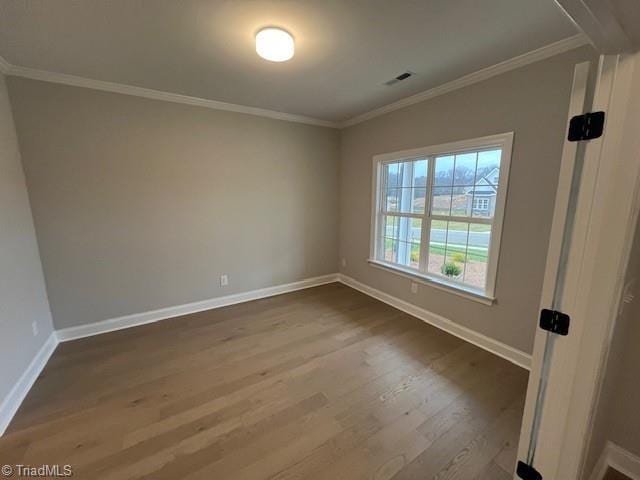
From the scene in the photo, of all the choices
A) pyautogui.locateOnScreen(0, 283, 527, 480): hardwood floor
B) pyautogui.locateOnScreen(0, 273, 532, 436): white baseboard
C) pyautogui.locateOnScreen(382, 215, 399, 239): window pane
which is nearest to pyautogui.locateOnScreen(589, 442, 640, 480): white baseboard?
pyautogui.locateOnScreen(0, 273, 532, 436): white baseboard

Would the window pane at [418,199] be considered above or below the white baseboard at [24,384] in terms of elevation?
above

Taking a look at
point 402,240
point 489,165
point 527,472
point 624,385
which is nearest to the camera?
point 527,472

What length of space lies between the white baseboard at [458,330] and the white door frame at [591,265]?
56.1 inches

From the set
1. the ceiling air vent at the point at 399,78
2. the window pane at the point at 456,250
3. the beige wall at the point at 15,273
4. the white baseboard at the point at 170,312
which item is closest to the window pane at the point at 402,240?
the window pane at the point at 456,250

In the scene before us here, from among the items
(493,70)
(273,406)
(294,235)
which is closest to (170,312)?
(294,235)

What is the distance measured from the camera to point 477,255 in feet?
8.64

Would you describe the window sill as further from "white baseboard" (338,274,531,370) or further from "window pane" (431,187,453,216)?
"window pane" (431,187,453,216)

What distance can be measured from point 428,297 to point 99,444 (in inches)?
119

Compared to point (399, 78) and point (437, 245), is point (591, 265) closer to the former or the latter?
point (437, 245)

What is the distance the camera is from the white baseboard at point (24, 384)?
1.70 metres

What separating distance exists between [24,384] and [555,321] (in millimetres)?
3340

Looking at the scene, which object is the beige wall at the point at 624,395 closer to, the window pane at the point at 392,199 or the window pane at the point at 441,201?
the window pane at the point at 441,201

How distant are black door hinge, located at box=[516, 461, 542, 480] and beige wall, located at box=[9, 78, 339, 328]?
10.5 ft

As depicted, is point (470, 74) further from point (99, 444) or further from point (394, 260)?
point (99, 444)
